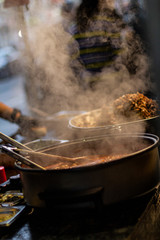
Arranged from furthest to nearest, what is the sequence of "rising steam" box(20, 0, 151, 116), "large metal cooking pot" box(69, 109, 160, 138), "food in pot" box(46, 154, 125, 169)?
"rising steam" box(20, 0, 151, 116)
"large metal cooking pot" box(69, 109, 160, 138)
"food in pot" box(46, 154, 125, 169)

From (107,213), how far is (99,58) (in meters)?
3.21

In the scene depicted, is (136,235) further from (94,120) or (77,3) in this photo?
Result: (77,3)

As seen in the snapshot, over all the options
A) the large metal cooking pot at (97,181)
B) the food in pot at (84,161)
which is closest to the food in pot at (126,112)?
the food in pot at (84,161)

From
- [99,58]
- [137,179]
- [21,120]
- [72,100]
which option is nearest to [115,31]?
[99,58]

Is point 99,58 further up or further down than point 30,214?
further up

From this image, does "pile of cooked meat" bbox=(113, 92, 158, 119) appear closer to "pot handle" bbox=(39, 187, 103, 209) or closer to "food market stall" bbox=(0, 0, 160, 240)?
"food market stall" bbox=(0, 0, 160, 240)

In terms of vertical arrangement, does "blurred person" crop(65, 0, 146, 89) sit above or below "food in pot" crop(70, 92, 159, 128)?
above

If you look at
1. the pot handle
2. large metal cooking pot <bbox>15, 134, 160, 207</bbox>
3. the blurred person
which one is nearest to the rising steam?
the blurred person

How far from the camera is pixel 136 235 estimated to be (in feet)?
4.20

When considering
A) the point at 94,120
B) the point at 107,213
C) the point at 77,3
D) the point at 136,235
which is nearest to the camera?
the point at 136,235

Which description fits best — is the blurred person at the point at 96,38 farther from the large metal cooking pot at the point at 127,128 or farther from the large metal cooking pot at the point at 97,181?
the large metal cooking pot at the point at 97,181

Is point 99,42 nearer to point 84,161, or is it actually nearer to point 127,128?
point 127,128

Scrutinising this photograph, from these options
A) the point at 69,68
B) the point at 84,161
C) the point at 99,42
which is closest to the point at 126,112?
the point at 84,161

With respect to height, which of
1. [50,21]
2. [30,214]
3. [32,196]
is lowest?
[30,214]
